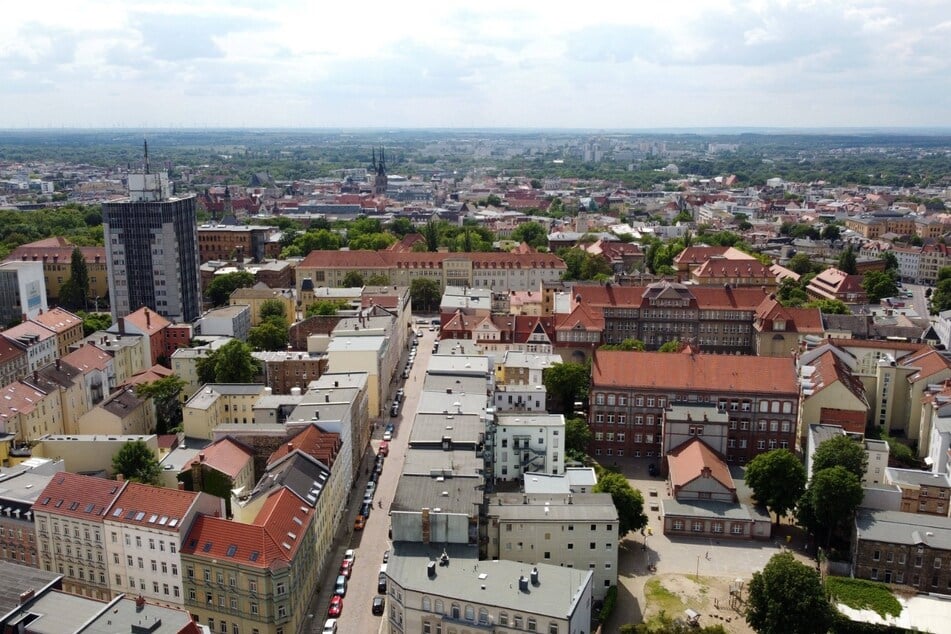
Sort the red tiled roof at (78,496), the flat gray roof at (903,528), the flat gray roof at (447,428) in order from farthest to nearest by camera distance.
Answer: the flat gray roof at (447,428)
the flat gray roof at (903,528)
the red tiled roof at (78,496)

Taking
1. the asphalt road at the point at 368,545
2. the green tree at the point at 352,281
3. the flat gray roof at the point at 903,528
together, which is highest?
the green tree at the point at 352,281

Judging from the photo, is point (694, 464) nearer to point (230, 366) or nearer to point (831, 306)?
point (230, 366)

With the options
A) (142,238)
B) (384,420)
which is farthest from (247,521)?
(142,238)

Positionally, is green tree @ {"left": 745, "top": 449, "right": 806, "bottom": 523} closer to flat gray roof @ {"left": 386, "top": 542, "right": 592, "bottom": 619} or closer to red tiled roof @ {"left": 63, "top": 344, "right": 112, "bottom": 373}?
flat gray roof @ {"left": 386, "top": 542, "right": 592, "bottom": 619}

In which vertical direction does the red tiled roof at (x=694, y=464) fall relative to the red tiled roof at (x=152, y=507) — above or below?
below

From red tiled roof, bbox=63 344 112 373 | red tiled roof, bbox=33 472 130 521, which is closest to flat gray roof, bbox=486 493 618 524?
red tiled roof, bbox=33 472 130 521

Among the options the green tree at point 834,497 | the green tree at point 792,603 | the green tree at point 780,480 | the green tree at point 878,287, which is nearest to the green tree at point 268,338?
the green tree at point 780,480

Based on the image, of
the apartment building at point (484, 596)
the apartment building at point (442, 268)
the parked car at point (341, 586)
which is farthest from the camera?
the apartment building at point (442, 268)

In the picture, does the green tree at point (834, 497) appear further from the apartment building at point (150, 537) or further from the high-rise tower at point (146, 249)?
the high-rise tower at point (146, 249)
